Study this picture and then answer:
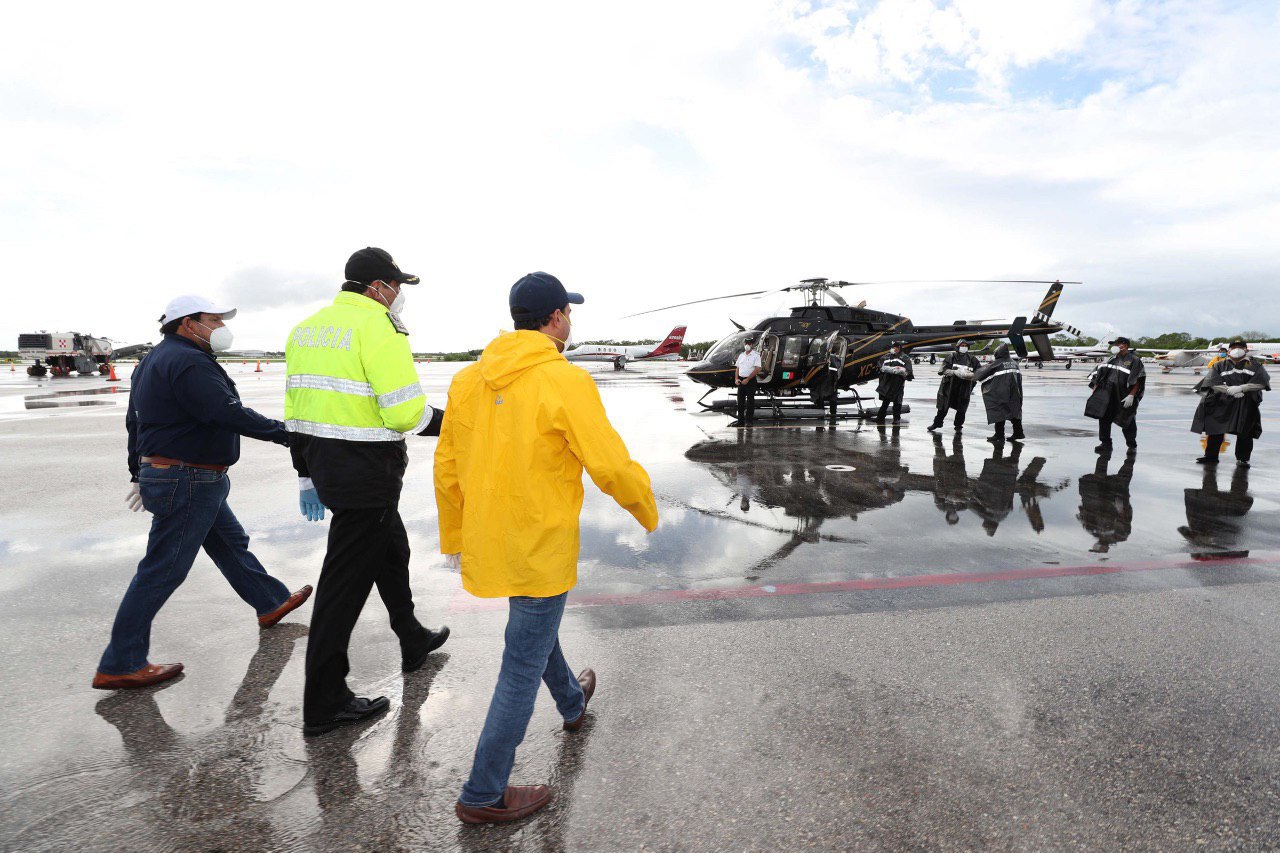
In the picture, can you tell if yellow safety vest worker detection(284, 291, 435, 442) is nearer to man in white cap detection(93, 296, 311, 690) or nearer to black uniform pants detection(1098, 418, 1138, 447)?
man in white cap detection(93, 296, 311, 690)

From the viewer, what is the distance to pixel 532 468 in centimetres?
200

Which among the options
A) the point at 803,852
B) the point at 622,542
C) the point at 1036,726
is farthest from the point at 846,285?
the point at 803,852

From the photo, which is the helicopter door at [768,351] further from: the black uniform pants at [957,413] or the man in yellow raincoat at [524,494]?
the man in yellow raincoat at [524,494]

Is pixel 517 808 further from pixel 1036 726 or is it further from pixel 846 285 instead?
pixel 846 285

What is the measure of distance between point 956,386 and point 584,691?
11090 millimetres

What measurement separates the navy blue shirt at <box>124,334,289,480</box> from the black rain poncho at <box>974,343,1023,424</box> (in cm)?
1066

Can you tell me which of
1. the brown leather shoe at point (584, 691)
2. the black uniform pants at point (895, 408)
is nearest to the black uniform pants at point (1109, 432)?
the black uniform pants at point (895, 408)

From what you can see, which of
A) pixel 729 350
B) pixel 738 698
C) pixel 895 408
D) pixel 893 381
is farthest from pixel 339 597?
pixel 729 350

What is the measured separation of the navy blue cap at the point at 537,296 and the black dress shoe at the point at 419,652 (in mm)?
1859

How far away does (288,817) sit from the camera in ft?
6.86

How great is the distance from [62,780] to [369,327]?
6.51 ft

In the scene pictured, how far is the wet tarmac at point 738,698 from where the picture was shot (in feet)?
6.79

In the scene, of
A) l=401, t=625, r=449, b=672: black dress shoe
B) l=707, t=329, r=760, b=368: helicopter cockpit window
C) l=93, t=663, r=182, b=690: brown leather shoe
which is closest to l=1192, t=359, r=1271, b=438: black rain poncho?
l=707, t=329, r=760, b=368: helicopter cockpit window

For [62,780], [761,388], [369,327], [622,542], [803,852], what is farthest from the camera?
[761,388]
